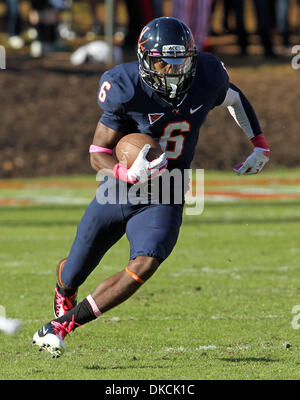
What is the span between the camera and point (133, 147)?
499cm

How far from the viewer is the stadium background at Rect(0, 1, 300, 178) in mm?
15023

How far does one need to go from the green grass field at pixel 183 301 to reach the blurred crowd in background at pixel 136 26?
5.79 metres

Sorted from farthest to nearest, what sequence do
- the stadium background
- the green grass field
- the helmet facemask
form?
the stadium background → the helmet facemask → the green grass field

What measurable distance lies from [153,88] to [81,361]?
149cm

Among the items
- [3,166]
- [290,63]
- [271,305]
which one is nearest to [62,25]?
[290,63]

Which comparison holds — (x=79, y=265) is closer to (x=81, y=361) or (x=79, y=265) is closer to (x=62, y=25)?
(x=81, y=361)

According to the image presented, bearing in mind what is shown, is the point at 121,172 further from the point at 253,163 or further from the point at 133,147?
the point at 253,163

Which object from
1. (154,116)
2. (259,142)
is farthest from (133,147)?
(259,142)

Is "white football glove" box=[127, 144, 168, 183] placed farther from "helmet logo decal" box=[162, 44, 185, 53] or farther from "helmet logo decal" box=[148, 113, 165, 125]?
"helmet logo decal" box=[162, 44, 185, 53]

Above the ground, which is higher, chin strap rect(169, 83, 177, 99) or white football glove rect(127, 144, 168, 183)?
chin strap rect(169, 83, 177, 99)

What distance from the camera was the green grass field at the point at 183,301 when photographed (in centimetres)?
477

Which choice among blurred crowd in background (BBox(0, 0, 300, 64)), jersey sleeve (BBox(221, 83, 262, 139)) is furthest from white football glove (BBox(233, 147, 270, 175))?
blurred crowd in background (BBox(0, 0, 300, 64))

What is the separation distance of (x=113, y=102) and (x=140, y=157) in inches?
15.6

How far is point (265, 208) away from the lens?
36.1 ft
